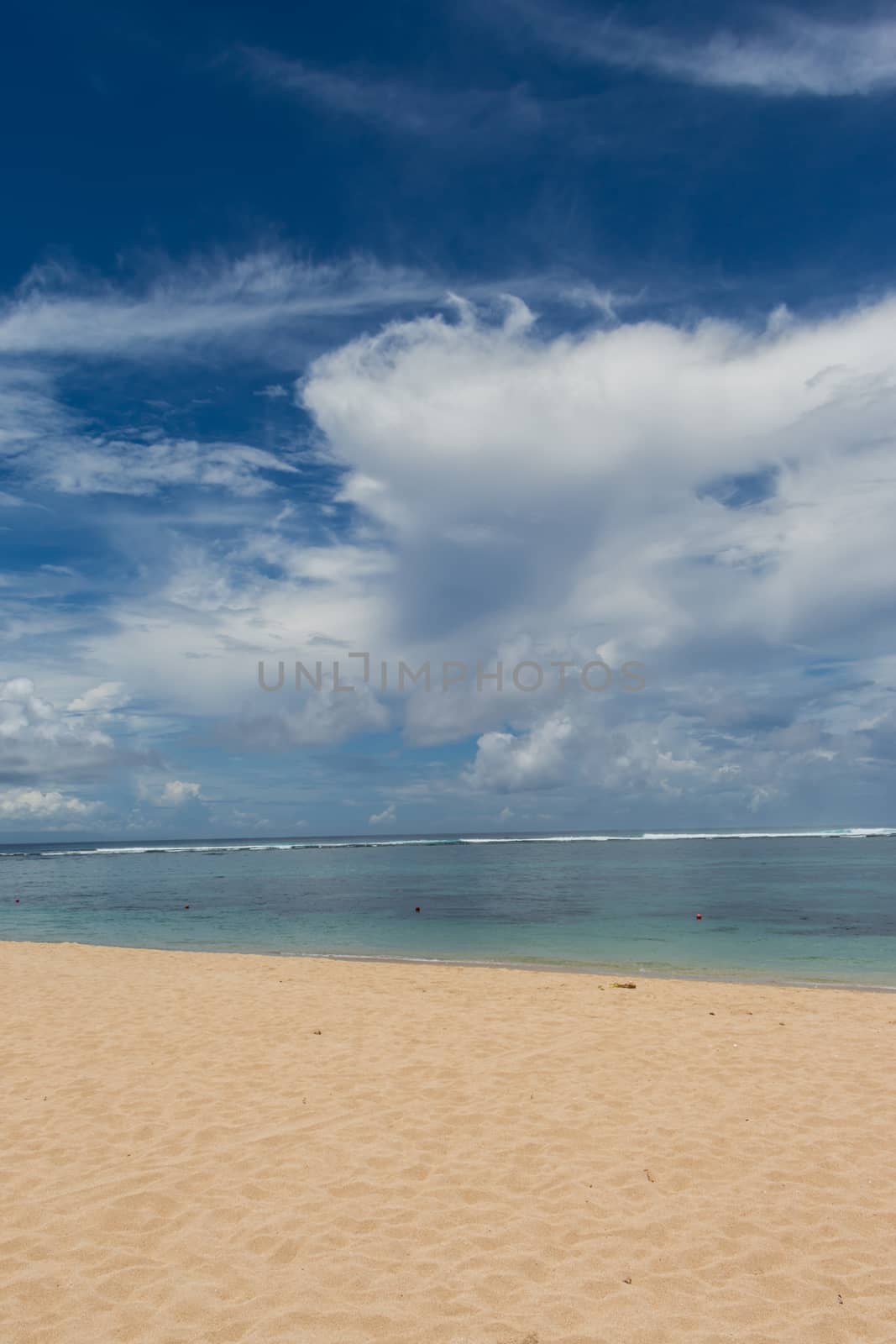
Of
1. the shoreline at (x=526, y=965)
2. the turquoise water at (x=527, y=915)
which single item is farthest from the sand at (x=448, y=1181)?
the turquoise water at (x=527, y=915)

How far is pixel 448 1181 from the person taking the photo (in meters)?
7.11

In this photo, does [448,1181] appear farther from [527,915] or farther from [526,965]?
[527,915]

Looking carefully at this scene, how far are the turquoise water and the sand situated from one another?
974 centimetres

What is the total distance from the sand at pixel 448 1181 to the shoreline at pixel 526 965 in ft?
16.8

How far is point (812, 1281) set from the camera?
18.4ft

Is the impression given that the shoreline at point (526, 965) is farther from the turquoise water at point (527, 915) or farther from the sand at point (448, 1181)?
the sand at point (448, 1181)

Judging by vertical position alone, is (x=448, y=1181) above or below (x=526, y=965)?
above

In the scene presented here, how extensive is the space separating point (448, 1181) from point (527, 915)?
26.4 m

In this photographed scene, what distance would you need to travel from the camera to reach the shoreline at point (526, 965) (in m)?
18.0

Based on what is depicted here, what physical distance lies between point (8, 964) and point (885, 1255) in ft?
66.0

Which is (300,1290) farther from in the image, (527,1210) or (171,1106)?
(171,1106)

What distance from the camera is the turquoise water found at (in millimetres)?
22750

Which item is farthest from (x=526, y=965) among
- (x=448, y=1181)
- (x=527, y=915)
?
(x=448, y=1181)

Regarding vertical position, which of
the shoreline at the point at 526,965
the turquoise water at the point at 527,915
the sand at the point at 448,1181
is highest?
the sand at the point at 448,1181
